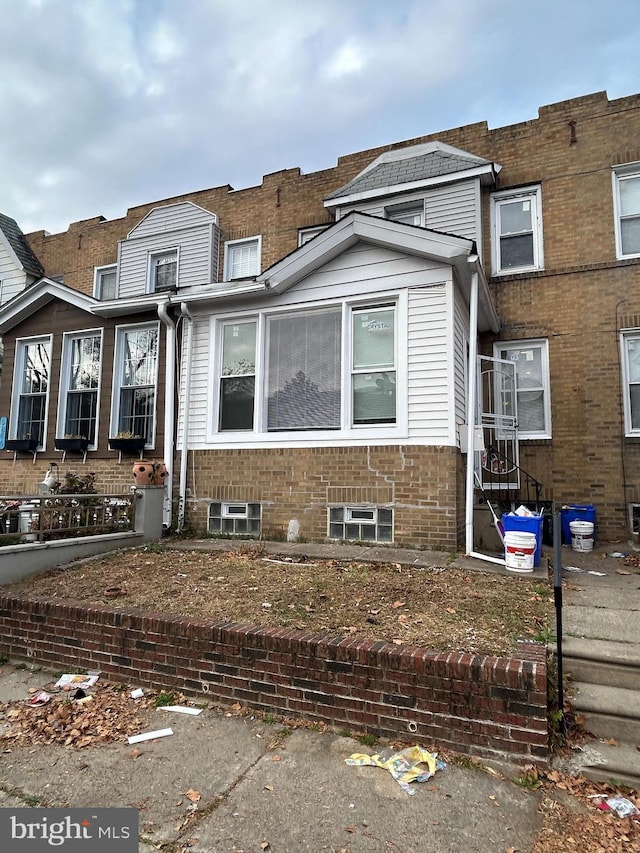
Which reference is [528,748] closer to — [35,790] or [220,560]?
[35,790]

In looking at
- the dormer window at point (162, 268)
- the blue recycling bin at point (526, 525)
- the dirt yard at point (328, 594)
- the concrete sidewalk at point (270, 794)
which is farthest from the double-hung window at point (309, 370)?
the dormer window at point (162, 268)

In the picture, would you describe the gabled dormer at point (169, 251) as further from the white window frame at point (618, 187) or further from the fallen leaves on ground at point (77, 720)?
the fallen leaves on ground at point (77, 720)

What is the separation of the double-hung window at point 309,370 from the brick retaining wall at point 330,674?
4.28 m

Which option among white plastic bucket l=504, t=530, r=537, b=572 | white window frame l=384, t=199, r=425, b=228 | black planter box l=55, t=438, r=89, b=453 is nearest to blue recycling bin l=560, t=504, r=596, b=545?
white plastic bucket l=504, t=530, r=537, b=572

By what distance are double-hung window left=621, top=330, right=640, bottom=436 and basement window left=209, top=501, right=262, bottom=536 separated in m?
6.61

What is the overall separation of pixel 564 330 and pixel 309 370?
16.5 ft

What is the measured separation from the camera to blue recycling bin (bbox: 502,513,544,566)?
240 inches

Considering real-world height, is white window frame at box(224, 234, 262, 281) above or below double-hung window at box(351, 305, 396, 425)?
above

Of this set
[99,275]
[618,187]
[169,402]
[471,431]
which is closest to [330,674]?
A: [471,431]

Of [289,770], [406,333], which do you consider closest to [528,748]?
[289,770]

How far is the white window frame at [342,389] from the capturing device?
7484 millimetres

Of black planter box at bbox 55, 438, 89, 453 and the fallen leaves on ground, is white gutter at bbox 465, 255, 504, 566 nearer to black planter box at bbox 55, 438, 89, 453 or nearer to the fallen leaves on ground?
the fallen leaves on ground

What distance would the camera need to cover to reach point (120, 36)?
9109mm

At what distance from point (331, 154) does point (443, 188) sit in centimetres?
370
